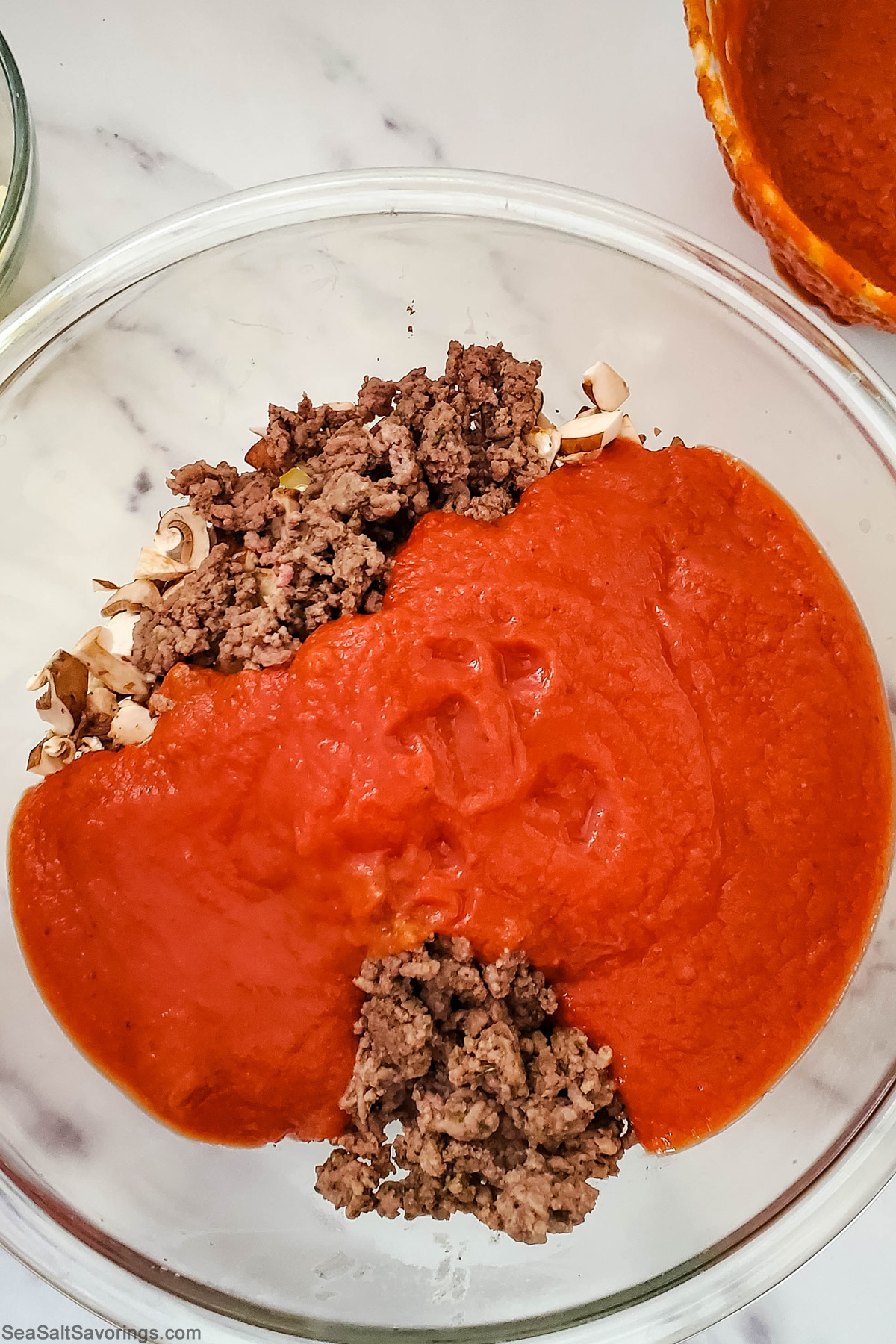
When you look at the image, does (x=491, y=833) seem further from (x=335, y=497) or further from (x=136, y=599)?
(x=136, y=599)

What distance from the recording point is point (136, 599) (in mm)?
1587

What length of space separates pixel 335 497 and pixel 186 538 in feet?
0.96

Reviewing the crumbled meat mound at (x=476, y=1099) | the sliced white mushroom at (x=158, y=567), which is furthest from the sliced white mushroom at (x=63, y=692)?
the crumbled meat mound at (x=476, y=1099)

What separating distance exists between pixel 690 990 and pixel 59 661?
3.47 ft

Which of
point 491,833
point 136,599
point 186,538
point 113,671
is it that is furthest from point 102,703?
point 491,833

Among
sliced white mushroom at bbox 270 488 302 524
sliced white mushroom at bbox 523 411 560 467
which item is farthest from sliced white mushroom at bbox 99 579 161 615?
sliced white mushroom at bbox 523 411 560 467

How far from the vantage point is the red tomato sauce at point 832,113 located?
1758 millimetres

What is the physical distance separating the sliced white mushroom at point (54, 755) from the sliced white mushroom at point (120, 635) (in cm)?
16

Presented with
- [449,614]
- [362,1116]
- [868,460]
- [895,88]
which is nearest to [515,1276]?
[362,1116]

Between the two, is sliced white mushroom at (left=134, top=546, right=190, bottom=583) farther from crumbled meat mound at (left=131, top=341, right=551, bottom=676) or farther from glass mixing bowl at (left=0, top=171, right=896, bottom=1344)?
glass mixing bowl at (left=0, top=171, right=896, bottom=1344)

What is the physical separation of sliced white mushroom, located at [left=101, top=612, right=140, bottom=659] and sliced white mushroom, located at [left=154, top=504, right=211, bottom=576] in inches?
4.7

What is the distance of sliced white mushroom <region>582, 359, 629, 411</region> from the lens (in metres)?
1.62

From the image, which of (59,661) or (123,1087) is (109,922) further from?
(59,661)

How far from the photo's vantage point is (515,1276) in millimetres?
1606
